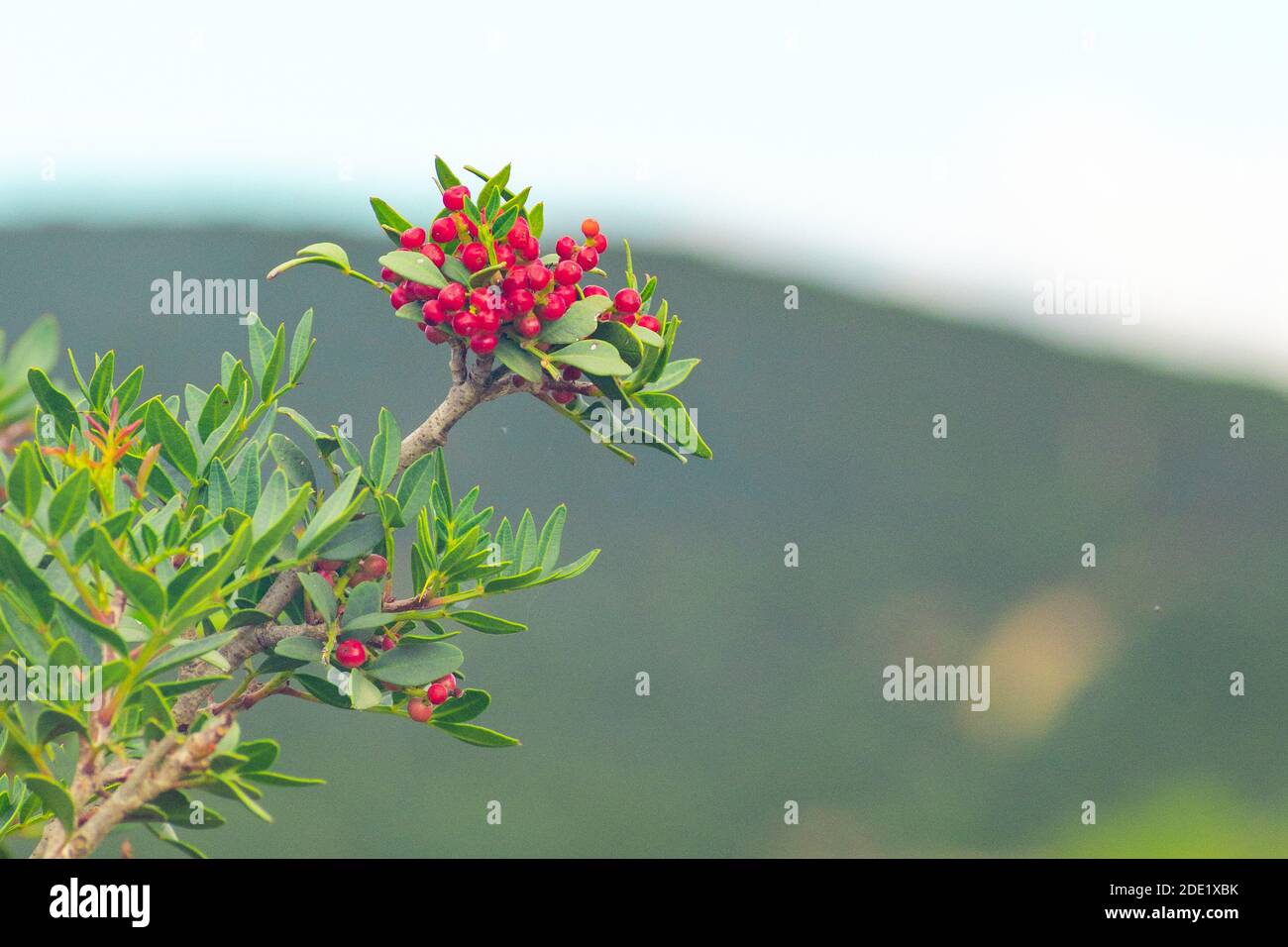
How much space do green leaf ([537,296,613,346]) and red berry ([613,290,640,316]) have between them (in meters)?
0.02

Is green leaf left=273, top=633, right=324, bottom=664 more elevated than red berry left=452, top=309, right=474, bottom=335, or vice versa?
red berry left=452, top=309, right=474, bottom=335

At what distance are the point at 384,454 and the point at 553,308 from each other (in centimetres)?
39

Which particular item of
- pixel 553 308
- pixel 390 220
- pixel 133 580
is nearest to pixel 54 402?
pixel 133 580

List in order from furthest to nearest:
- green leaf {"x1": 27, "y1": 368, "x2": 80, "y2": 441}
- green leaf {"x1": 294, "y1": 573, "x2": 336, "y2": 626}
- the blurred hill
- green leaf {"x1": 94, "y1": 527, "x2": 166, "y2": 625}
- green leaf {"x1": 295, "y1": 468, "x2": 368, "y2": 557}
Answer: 1. the blurred hill
2. green leaf {"x1": 27, "y1": 368, "x2": 80, "y2": 441}
3. green leaf {"x1": 294, "y1": 573, "x2": 336, "y2": 626}
4. green leaf {"x1": 295, "y1": 468, "x2": 368, "y2": 557}
5. green leaf {"x1": 94, "y1": 527, "x2": 166, "y2": 625}

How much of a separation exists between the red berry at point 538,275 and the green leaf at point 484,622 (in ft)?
1.94

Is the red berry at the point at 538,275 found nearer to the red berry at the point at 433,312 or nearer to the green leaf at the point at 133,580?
the red berry at the point at 433,312

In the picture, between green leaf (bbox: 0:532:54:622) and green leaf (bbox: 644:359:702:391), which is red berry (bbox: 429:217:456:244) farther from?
green leaf (bbox: 0:532:54:622)

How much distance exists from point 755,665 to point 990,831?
11.2 ft

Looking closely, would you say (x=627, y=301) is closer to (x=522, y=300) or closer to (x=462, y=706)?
(x=522, y=300)

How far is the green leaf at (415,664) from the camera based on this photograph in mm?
2182

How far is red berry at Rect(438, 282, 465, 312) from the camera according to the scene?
2197mm

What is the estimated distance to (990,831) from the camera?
596 inches

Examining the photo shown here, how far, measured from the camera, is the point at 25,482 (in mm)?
1900

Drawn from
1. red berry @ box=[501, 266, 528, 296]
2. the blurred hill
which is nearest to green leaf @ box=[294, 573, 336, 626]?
red berry @ box=[501, 266, 528, 296]
